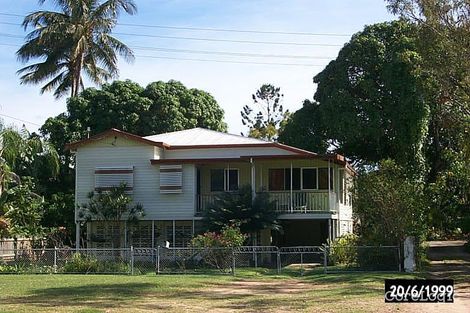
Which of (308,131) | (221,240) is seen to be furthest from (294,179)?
(221,240)

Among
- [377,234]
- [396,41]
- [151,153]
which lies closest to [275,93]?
[396,41]

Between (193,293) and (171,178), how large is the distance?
A: 53.2ft

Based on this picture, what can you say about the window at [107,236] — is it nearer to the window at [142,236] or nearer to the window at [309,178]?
the window at [142,236]

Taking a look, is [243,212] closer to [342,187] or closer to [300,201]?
[300,201]

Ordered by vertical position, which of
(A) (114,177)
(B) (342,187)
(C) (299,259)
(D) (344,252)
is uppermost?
(A) (114,177)

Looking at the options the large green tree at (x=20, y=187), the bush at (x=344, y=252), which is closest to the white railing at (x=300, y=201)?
the bush at (x=344, y=252)

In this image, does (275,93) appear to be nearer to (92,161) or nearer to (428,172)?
(428,172)

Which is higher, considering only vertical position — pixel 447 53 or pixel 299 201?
pixel 447 53

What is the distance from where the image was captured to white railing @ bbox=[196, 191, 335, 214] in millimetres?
34000

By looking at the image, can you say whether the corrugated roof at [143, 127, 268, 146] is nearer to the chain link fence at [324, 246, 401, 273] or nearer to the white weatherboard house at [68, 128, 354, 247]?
the white weatherboard house at [68, 128, 354, 247]

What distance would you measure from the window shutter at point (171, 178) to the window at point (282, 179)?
4.60 m

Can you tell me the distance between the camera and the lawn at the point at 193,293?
16266 mm

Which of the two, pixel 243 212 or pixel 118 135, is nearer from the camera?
pixel 243 212

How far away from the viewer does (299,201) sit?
113 feet
